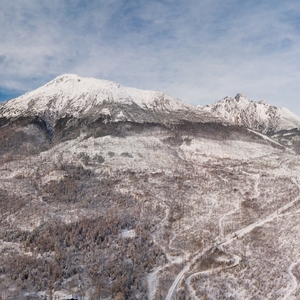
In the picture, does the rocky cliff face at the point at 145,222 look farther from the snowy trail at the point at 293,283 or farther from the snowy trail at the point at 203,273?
the snowy trail at the point at 293,283

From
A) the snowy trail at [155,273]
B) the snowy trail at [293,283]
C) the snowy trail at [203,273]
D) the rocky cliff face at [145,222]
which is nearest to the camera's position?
the snowy trail at [293,283]

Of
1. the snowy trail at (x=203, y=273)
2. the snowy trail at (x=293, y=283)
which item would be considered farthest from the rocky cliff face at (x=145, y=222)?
the snowy trail at (x=293, y=283)

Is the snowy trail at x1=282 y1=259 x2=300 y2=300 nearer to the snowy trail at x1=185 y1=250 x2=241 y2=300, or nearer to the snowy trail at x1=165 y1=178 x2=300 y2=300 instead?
the snowy trail at x1=185 y1=250 x2=241 y2=300

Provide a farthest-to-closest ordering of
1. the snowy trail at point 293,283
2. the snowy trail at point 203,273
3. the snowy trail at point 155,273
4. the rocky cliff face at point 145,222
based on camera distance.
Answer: the rocky cliff face at point 145,222 < the snowy trail at point 155,273 < the snowy trail at point 203,273 < the snowy trail at point 293,283

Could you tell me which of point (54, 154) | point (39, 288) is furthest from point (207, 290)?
point (54, 154)

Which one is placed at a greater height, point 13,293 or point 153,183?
point 153,183

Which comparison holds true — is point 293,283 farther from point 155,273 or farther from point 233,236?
point 155,273

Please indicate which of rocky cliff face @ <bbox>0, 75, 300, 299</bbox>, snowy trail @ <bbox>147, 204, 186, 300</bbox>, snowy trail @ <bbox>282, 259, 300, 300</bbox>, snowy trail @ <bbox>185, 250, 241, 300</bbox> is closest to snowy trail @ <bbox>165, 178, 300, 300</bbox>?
rocky cliff face @ <bbox>0, 75, 300, 299</bbox>

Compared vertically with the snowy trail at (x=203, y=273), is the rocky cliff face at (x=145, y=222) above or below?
above

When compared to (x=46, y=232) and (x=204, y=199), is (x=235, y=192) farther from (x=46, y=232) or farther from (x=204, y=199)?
(x=46, y=232)
